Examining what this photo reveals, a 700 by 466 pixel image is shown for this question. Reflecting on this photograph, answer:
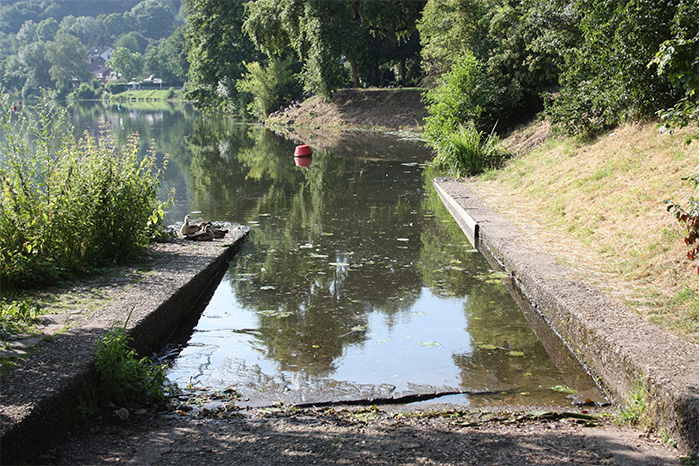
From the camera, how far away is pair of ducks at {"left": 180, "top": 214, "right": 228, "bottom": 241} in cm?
985

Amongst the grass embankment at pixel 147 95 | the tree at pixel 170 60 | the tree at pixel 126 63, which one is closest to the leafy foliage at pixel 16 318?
the tree at pixel 170 60

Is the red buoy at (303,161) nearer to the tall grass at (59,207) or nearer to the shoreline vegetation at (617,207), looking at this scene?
the shoreline vegetation at (617,207)

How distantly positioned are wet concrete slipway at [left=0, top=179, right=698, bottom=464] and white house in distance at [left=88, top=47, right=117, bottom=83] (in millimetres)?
148028

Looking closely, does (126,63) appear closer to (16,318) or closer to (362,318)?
(362,318)

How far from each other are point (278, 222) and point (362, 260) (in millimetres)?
3389

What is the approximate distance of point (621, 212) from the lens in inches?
331

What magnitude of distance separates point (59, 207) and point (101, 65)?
16460 centimetres

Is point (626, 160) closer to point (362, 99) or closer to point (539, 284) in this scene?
point (539, 284)

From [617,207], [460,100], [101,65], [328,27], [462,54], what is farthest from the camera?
[101,65]

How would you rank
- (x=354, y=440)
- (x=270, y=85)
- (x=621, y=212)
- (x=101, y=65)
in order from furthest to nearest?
1. (x=101, y=65)
2. (x=270, y=85)
3. (x=621, y=212)
4. (x=354, y=440)

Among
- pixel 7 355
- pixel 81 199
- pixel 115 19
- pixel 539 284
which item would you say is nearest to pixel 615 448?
pixel 539 284

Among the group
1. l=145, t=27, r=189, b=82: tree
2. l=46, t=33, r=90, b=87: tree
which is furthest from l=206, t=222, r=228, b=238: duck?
l=46, t=33, r=90, b=87: tree

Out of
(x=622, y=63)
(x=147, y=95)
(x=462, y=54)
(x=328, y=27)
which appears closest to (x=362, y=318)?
(x=622, y=63)

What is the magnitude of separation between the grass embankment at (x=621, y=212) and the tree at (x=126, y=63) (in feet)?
426
